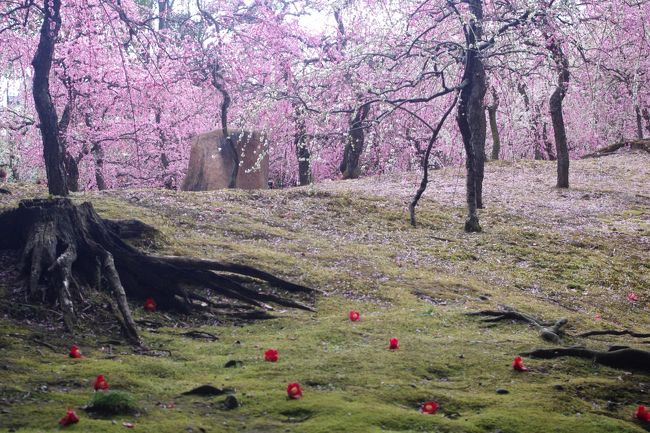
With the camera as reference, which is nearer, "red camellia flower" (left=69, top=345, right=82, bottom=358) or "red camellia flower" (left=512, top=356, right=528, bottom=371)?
→ "red camellia flower" (left=69, top=345, right=82, bottom=358)

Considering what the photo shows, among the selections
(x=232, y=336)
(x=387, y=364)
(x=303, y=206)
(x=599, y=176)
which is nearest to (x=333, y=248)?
(x=303, y=206)

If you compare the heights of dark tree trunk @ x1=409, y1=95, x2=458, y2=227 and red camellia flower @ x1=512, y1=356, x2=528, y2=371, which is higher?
dark tree trunk @ x1=409, y1=95, x2=458, y2=227

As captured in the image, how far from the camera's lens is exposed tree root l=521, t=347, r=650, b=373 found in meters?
6.78

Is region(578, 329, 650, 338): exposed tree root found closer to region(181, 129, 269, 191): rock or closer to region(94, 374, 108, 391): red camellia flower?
region(94, 374, 108, 391): red camellia flower

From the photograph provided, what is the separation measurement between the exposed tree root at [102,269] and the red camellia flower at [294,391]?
278 cm

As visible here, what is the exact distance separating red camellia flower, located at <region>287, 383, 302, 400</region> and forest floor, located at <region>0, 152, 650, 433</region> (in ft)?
0.19

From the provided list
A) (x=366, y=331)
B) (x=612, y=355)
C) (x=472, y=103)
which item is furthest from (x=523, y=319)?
(x=472, y=103)

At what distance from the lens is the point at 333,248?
519 inches

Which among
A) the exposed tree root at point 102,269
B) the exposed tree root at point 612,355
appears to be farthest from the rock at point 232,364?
the exposed tree root at point 612,355

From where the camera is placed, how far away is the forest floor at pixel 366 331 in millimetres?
5129

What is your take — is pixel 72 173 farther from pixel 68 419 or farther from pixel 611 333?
pixel 68 419

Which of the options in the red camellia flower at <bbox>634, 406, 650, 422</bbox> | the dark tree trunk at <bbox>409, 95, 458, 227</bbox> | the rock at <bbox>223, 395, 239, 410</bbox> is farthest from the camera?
the dark tree trunk at <bbox>409, 95, 458, 227</bbox>

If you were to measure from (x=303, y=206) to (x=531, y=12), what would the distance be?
6811mm

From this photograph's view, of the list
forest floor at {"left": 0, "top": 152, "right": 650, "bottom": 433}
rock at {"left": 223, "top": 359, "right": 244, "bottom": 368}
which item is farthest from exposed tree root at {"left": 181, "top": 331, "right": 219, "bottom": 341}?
rock at {"left": 223, "top": 359, "right": 244, "bottom": 368}
